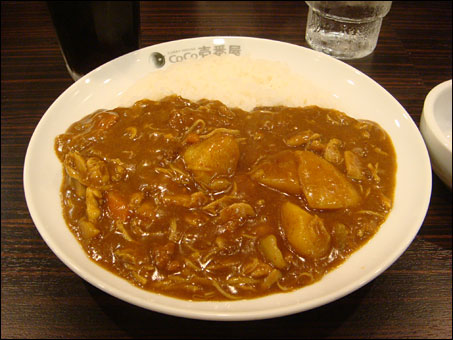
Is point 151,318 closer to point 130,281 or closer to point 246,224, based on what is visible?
point 130,281

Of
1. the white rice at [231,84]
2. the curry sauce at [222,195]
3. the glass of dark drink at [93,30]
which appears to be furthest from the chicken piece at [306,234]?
the glass of dark drink at [93,30]

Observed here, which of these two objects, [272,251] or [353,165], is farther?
[353,165]

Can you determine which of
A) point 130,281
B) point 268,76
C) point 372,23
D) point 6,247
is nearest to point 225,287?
point 130,281

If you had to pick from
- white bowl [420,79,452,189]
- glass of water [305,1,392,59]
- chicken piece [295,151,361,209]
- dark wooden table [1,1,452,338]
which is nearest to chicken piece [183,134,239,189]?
chicken piece [295,151,361,209]

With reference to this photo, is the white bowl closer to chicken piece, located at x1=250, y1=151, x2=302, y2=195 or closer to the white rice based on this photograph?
the white rice

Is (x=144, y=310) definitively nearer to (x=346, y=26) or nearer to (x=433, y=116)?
(x=433, y=116)

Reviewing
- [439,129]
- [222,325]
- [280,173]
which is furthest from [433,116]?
Answer: [222,325]
